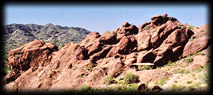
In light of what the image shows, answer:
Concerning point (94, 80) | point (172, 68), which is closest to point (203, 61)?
point (172, 68)

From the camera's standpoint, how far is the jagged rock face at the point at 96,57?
1855 centimetres

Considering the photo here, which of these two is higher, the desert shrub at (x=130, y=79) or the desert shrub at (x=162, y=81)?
the desert shrub at (x=162, y=81)

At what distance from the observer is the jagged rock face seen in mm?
18547

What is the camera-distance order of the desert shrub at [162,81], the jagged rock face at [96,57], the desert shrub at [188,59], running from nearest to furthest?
the desert shrub at [162,81]
the jagged rock face at [96,57]
the desert shrub at [188,59]

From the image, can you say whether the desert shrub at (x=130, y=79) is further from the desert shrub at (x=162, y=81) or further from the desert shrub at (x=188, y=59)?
the desert shrub at (x=188, y=59)

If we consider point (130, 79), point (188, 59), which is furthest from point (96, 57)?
point (188, 59)

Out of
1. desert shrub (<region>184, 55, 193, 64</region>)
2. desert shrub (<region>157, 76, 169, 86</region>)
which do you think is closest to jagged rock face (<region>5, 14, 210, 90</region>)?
desert shrub (<region>157, 76, 169, 86</region>)

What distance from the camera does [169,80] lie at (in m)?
14.9

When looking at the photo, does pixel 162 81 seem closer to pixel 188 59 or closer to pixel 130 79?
pixel 130 79

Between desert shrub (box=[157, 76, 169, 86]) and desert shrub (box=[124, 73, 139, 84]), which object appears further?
desert shrub (box=[124, 73, 139, 84])

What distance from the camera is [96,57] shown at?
24.6 meters

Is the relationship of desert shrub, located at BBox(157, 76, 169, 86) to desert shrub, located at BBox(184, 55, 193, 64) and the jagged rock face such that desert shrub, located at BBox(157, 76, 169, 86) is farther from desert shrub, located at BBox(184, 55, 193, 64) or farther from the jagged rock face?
desert shrub, located at BBox(184, 55, 193, 64)

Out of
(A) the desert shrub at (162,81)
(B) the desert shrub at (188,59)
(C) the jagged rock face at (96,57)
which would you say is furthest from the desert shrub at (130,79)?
(B) the desert shrub at (188,59)

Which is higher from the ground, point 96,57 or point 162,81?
point 162,81
